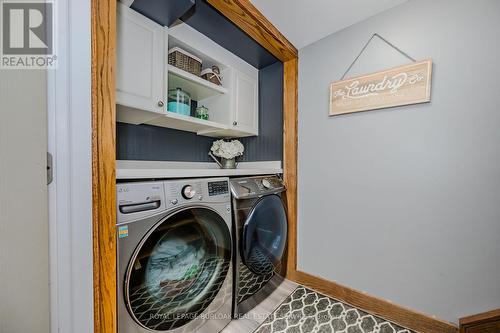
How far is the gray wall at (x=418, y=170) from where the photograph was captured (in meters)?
0.99

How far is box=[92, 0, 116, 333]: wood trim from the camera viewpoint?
0.66m

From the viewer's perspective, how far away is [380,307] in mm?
1273

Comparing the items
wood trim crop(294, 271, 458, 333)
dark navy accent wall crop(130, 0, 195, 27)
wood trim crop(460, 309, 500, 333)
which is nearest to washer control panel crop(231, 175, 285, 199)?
wood trim crop(294, 271, 458, 333)

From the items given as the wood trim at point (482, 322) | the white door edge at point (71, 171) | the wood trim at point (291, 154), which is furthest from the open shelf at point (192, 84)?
the wood trim at point (482, 322)

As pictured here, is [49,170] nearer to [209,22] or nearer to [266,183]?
[266,183]

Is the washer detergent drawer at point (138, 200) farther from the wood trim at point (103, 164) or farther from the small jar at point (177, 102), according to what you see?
the small jar at point (177, 102)

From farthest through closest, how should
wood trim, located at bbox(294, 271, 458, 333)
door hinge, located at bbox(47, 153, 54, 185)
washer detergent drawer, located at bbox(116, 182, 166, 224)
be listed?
wood trim, located at bbox(294, 271, 458, 333) → washer detergent drawer, located at bbox(116, 182, 166, 224) → door hinge, located at bbox(47, 153, 54, 185)

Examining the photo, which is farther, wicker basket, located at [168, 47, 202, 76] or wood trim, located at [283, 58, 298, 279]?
wood trim, located at [283, 58, 298, 279]

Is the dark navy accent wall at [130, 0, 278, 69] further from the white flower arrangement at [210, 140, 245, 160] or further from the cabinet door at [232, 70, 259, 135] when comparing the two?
the white flower arrangement at [210, 140, 245, 160]

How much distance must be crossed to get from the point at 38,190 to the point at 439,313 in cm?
199

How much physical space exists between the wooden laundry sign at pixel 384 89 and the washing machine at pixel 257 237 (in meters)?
0.80

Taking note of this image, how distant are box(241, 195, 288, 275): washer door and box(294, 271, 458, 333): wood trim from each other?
0.36 metres

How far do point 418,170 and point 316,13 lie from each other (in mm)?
1232

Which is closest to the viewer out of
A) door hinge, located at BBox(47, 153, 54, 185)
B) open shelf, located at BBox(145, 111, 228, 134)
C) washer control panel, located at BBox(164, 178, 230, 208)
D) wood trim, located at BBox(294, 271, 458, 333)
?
door hinge, located at BBox(47, 153, 54, 185)
